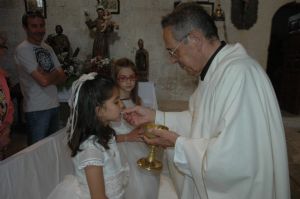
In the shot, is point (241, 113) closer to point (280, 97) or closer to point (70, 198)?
point (70, 198)

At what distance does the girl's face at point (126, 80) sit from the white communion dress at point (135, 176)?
36cm

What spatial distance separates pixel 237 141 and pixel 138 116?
959mm

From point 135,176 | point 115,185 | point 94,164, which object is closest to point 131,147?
point 135,176

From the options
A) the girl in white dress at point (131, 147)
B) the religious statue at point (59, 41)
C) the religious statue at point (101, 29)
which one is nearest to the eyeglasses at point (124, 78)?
the girl in white dress at point (131, 147)

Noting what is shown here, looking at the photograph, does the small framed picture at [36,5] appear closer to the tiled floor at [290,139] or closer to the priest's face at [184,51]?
the tiled floor at [290,139]

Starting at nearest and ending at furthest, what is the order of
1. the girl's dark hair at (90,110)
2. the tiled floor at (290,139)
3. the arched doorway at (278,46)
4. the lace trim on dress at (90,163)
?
the lace trim on dress at (90,163) < the girl's dark hair at (90,110) < the tiled floor at (290,139) < the arched doorway at (278,46)

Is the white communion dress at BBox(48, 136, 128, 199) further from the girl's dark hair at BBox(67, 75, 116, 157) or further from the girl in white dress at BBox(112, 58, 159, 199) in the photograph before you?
the girl in white dress at BBox(112, 58, 159, 199)

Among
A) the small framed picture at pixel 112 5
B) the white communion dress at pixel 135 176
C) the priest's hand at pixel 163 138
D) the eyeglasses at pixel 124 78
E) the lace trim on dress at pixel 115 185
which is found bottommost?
the white communion dress at pixel 135 176

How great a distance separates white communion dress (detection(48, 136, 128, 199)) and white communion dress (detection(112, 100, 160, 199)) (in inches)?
26.5

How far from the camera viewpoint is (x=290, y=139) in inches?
236

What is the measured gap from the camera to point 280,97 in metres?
7.75

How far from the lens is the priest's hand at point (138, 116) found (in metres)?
2.33

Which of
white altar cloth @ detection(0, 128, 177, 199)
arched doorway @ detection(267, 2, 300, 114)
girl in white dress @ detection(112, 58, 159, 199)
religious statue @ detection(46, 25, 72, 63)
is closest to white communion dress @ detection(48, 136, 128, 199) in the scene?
white altar cloth @ detection(0, 128, 177, 199)

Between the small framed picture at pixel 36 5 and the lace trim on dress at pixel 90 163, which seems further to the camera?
the small framed picture at pixel 36 5
